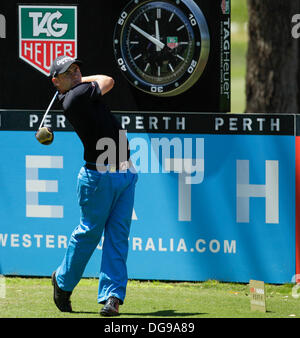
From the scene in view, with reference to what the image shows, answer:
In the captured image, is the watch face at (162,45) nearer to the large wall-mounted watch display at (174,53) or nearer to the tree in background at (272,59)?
the large wall-mounted watch display at (174,53)

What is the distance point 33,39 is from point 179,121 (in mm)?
1507

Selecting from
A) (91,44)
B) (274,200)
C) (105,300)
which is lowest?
(105,300)

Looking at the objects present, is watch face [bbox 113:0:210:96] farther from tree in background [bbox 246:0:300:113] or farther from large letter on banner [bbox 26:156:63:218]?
tree in background [bbox 246:0:300:113]

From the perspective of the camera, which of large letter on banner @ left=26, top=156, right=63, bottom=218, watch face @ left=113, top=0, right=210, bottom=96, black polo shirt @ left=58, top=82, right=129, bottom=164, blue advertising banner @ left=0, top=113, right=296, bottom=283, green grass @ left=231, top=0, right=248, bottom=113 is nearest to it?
black polo shirt @ left=58, top=82, right=129, bottom=164

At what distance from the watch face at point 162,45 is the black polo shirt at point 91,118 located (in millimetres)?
1297

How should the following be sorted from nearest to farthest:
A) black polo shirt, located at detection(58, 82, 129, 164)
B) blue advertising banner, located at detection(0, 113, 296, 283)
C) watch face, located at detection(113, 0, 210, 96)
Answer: black polo shirt, located at detection(58, 82, 129, 164) → blue advertising banner, located at detection(0, 113, 296, 283) → watch face, located at detection(113, 0, 210, 96)

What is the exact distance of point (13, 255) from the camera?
8.30m

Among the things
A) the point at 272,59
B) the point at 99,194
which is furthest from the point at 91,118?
the point at 272,59

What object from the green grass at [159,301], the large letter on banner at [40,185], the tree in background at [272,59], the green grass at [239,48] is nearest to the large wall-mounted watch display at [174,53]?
the large letter on banner at [40,185]

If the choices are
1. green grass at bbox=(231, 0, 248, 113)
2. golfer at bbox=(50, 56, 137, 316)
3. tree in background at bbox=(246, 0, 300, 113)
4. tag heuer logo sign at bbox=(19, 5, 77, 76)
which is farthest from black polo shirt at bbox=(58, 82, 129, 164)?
green grass at bbox=(231, 0, 248, 113)

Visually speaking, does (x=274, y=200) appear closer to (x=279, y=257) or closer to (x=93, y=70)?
(x=279, y=257)

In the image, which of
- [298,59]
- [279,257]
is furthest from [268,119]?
[298,59]

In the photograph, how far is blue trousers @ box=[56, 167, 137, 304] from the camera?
6.88 m

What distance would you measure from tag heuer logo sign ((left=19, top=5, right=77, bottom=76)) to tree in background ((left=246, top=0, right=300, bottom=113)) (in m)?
5.15
